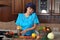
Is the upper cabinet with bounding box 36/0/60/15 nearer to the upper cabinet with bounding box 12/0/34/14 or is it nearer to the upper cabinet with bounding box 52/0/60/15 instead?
the upper cabinet with bounding box 52/0/60/15

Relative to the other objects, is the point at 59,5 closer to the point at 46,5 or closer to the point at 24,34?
the point at 46,5

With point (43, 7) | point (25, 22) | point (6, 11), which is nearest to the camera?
point (25, 22)

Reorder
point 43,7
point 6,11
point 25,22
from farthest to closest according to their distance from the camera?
point 6,11 < point 43,7 < point 25,22

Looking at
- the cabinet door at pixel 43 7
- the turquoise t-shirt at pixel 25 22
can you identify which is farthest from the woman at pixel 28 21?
the cabinet door at pixel 43 7

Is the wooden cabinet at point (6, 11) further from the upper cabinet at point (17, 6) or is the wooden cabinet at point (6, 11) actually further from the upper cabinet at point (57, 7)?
the upper cabinet at point (57, 7)

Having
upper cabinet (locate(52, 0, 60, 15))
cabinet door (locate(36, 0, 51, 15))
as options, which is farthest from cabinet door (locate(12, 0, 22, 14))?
upper cabinet (locate(52, 0, 60, 15))

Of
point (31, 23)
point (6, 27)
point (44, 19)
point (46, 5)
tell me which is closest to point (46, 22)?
point (44, 19)

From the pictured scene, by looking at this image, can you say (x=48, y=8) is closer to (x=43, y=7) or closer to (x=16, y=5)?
(x=43, y=7)

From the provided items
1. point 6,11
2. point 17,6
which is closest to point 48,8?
point 17,6

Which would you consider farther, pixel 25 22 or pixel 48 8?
pixel 48 8

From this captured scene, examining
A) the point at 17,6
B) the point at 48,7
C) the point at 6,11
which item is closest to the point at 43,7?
the point at 48,7

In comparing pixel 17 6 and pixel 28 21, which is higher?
pixel 17 6

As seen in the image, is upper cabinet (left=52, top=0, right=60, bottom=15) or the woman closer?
the woman

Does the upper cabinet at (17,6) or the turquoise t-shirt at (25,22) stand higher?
the upper cabinet at (17,6)
